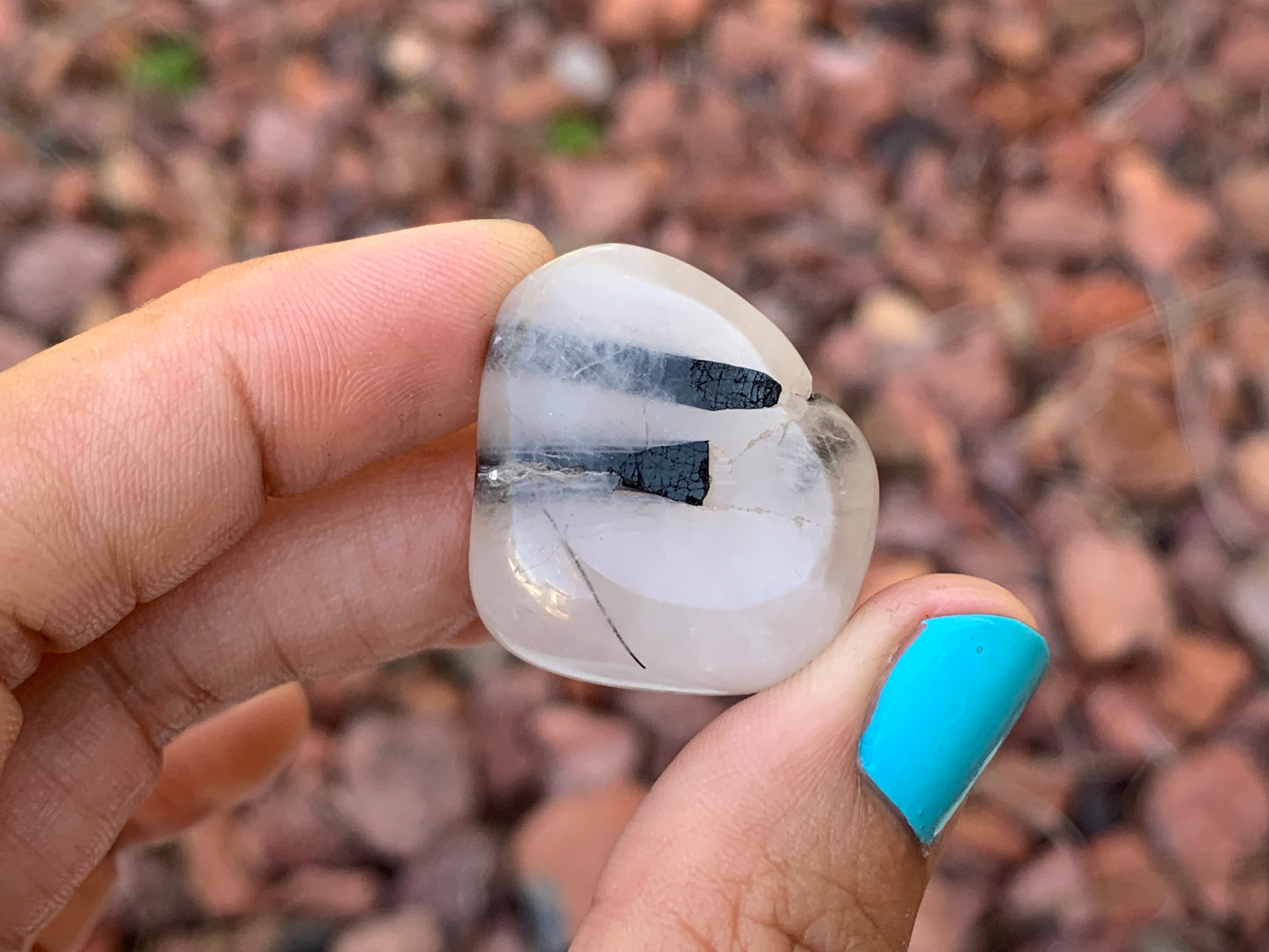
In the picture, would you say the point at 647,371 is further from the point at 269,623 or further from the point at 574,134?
the point at 574,134

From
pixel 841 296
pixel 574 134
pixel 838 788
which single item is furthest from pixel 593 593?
pixel 574 134

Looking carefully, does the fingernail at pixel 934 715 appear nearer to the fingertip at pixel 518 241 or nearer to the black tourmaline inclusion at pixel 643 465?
the black tourmaline inclusion at pixel 643 465

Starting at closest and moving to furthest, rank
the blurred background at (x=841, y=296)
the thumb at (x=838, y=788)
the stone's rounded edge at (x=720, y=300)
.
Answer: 1. the thumb at (x=838, y=788)
2. the stone's rounded edge at (x=720, y=300)
3. the blurred background at (x=841, y=296)

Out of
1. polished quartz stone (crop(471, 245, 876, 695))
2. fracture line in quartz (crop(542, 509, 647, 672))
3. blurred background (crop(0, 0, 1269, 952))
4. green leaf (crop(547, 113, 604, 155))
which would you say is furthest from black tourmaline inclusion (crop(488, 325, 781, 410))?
green leaf (crop(547, 113, 604, 155))

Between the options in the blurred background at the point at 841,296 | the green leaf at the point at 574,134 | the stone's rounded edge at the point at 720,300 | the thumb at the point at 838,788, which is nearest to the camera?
the thumb at the point at 838,788

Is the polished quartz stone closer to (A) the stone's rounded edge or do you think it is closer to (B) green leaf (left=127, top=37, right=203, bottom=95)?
(A) the stone's rounded edge

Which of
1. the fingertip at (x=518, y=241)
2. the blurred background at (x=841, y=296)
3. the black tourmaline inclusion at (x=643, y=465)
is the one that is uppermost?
the fingertip at (x=518, y=241)

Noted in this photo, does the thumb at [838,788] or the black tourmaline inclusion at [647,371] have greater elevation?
the black tourmaline inclusion at [647,371]

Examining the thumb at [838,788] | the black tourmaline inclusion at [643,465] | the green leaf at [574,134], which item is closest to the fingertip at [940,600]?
the thumb at [838,788]

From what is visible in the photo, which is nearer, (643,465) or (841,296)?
(643,465)

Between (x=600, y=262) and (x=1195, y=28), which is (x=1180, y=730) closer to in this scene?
(x=600, y=262)
